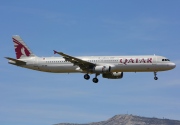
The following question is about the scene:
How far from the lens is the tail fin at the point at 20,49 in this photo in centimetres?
11371

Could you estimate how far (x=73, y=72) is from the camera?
346 feet

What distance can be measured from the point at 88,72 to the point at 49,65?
352 inches

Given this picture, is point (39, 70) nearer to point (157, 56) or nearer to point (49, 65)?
point (49, 65)

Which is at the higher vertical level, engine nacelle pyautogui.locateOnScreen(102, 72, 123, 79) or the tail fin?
the tail fin

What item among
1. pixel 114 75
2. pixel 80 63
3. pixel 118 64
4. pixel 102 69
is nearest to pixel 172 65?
pixel 118 64

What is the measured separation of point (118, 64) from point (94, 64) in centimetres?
591

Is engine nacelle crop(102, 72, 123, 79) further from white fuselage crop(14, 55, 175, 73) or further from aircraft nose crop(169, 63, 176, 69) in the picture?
aircraft nose crop(169, 63, 176, 69)

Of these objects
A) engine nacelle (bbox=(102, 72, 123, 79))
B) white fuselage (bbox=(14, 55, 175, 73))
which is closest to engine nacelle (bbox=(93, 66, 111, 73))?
white fuselage (bbox=(14, 55, 175, 73))

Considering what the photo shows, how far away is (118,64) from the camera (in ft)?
325

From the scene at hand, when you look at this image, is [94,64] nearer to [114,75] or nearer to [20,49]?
[114,75]

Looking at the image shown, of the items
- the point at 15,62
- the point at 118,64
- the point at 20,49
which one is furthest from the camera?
the point at 20,49

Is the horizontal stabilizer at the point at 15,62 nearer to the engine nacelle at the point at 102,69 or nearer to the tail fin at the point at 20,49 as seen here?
the tail fin at the point at 20,49

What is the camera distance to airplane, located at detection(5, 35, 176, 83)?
320ft

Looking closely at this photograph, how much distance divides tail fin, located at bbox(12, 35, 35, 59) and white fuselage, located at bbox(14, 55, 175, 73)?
21.9 ft
